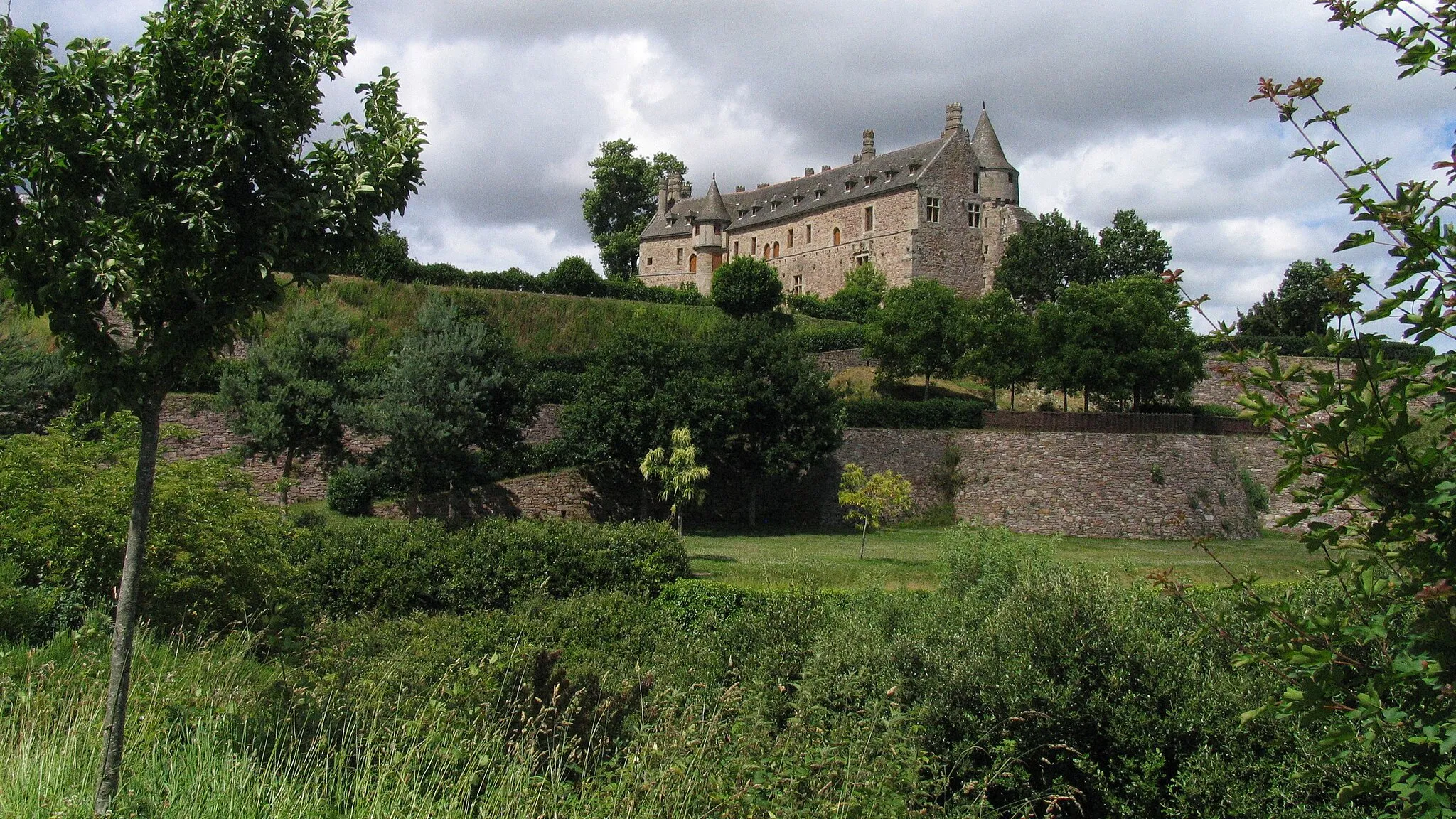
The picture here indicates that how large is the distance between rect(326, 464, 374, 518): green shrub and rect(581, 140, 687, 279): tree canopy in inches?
1875

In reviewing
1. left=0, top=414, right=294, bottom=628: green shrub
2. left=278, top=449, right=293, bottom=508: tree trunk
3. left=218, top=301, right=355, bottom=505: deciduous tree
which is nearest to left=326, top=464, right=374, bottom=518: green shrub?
left=218, top=301, right=355, bottom=505: deciduous tree

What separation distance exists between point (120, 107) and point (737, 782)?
480 centimetres

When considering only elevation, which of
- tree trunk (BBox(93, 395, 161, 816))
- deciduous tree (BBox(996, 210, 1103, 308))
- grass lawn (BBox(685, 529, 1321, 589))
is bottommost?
grass lawn (BBox(685, 529, 1321, 589))

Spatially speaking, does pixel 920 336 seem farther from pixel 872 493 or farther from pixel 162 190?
pixel 162 190

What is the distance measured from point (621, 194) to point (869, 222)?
914 inches

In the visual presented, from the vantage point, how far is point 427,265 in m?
39.4

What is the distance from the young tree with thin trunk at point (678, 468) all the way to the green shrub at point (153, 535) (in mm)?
14524

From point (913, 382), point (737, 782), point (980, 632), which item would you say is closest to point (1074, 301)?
point (913, 382)

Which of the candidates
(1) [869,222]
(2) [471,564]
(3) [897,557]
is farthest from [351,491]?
(1) [869,222]

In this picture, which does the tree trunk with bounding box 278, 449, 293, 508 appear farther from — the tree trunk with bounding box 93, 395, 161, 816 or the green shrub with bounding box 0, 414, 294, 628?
the tree trunk with bounding box 93, 395, 161, 816

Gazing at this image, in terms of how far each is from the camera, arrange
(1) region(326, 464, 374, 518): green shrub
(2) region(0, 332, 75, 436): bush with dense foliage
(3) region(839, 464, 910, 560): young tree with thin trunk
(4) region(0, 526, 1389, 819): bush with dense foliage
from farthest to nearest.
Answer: (1) region(326, 464, 374, 518): green shrub < (3) region(839, 464, 910, 560): young tree with thin trunk < (2) region(0, 332, 75, 436): bush with dense foliage < (4) region(0, 526, 1389, 819): bush with dense foliage

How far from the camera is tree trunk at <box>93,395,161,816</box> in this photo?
15.5ft

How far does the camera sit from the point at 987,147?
201ft

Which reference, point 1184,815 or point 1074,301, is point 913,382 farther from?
point 1184,815
